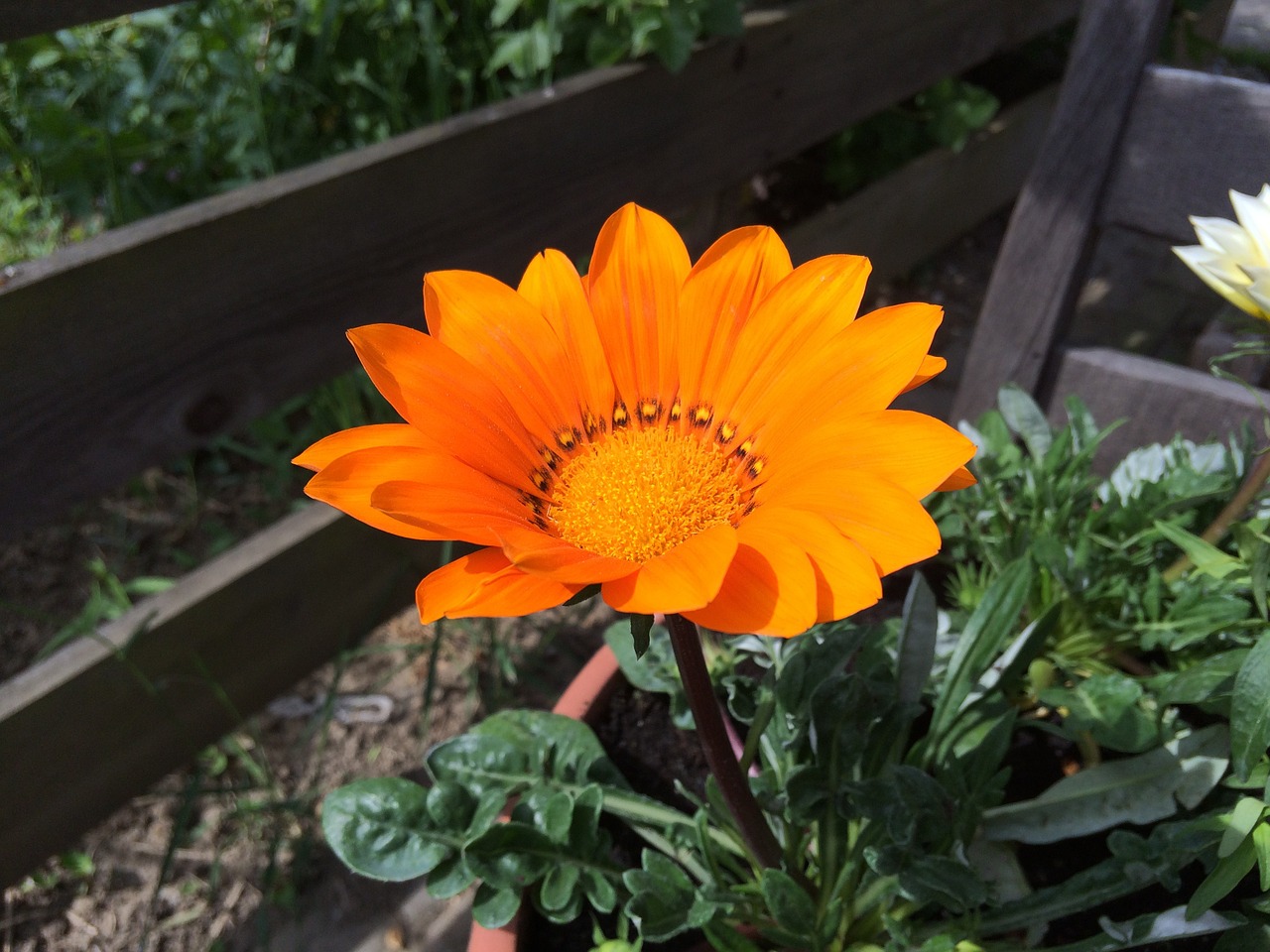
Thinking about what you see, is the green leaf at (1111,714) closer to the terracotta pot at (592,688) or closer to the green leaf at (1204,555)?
the green leaf at (1204,555)

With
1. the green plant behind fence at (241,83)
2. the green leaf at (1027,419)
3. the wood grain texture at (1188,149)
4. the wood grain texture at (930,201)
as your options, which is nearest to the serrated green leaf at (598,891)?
the green leaf at (1027,419)

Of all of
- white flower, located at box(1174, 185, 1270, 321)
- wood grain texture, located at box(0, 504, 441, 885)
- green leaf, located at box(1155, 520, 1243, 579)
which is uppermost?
white flower, located at box(1174, 185, 1270, 321)

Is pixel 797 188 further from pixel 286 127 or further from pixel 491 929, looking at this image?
pixel 491 929

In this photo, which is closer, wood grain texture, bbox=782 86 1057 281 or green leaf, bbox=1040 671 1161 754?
green leaf, bbox=1040 671 1161 754

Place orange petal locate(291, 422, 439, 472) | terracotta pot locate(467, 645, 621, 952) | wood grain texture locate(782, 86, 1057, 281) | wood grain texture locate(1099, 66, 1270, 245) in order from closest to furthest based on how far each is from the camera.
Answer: orange petal locate(291, 422, 439, 472)
terracotta pot locate(467, 645, 621, 952)
wood grain texture locate(1099, 66, 1270, 245)
wood grain texture locate(782, 86, 1057, 281)

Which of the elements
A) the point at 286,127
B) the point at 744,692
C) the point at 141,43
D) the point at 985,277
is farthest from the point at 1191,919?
the point at 985,277

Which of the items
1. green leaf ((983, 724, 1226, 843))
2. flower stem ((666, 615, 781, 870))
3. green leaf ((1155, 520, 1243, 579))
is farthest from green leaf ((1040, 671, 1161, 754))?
flower stem ((666, 615, 781, 870))

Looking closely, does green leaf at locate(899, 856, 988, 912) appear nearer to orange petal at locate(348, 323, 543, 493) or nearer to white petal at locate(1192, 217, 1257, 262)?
orange petal at locate(348, 323, 543, 493)
